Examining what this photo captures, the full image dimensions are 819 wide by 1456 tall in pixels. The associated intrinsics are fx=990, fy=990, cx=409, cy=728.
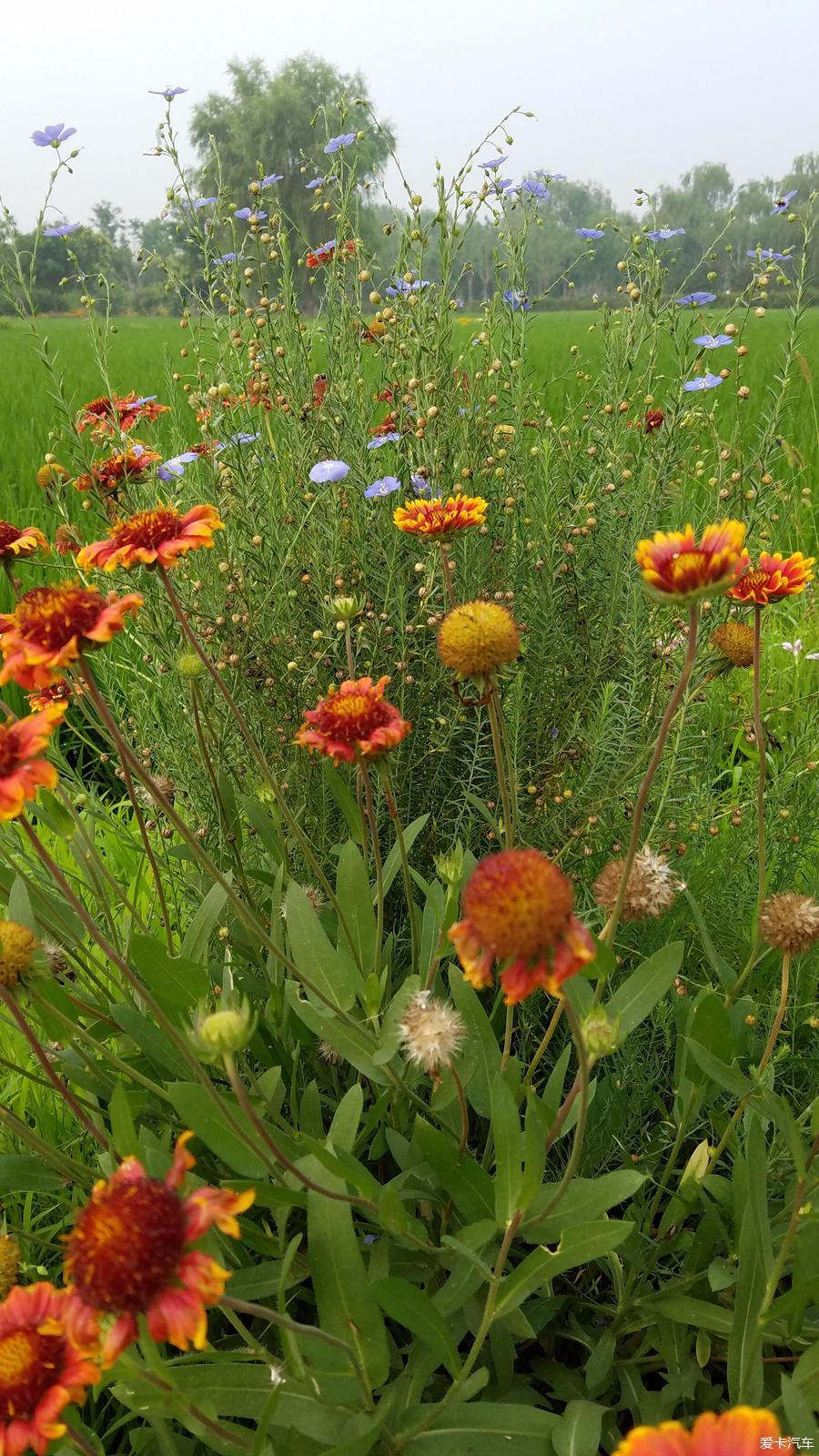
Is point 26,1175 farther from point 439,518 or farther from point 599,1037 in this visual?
point 439,518

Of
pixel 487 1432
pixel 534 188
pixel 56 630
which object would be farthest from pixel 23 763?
pixel 534 188

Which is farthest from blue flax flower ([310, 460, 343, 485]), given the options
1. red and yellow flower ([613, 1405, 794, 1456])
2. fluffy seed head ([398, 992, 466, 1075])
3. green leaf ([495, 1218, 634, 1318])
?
red and yellow flower ([613, 1405, 794, 1456])

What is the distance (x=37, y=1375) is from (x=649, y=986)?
69 centimetres

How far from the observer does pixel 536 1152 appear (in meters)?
0.90

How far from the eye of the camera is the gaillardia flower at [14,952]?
914 mm

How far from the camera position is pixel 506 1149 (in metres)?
0.93

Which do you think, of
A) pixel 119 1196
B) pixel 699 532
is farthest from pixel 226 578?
pixel 119 1196

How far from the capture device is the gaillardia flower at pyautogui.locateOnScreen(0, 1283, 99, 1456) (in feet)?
2.26

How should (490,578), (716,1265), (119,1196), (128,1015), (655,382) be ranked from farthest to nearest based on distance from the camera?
1. (655,382)
2. (490,578)
3. (128,1015)
4. (716,1265)
5. (119,1196)

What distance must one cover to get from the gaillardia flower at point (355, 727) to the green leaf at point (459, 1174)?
38 cm

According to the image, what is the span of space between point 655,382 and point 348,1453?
7.22 feet

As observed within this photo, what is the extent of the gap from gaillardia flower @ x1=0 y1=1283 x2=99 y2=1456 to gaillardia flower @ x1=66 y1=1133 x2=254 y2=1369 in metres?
0.05

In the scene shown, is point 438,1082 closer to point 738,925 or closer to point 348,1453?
point 348,1453

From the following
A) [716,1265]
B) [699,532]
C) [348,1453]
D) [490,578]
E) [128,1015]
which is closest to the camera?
[348,1453]
